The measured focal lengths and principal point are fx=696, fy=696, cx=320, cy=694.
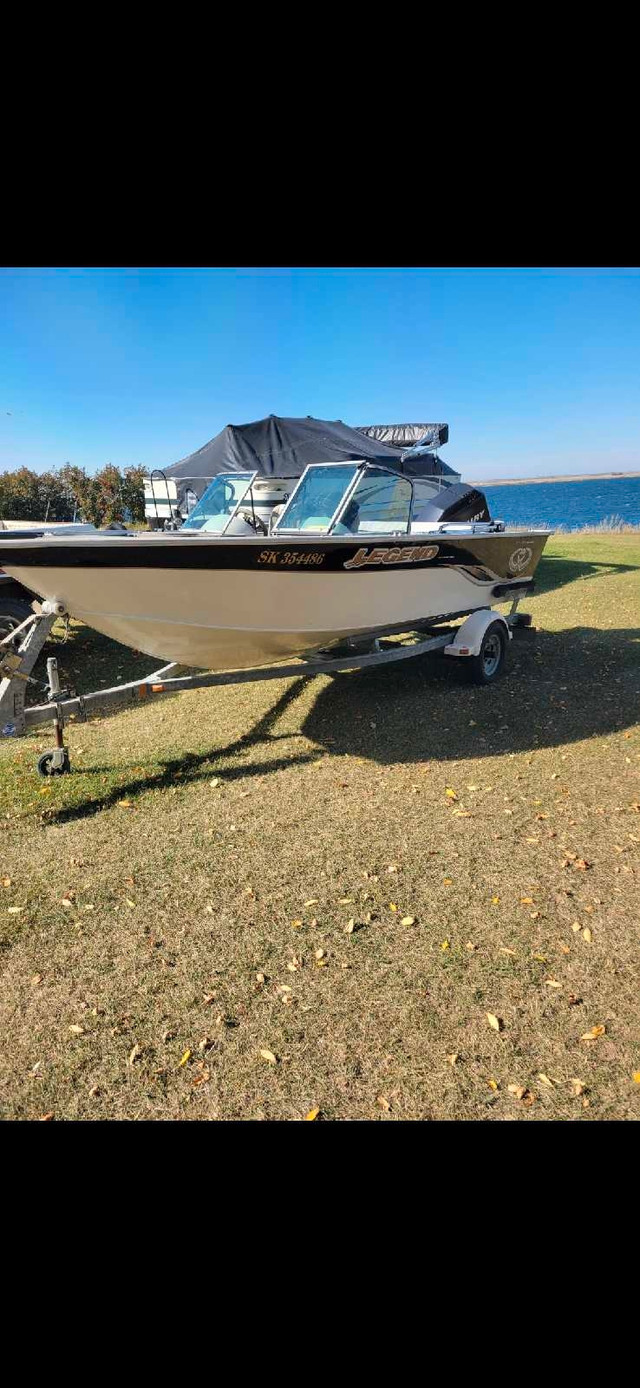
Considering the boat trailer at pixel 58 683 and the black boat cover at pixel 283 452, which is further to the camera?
the black boat cover at pixel 283 452

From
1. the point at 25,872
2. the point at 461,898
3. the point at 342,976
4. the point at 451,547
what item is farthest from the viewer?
the point at 451,547

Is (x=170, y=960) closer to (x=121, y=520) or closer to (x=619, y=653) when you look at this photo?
(x=619, y=653)

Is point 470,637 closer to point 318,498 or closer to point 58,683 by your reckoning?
point 318,498

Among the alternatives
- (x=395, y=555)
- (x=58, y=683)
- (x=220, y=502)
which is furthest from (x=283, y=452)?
(x=58, y=683)

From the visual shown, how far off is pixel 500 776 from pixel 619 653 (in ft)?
13.8

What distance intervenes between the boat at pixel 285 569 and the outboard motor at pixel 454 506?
20 millimetres

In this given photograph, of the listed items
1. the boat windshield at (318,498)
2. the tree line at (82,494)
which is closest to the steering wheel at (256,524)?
the boat windshield at (318,498)

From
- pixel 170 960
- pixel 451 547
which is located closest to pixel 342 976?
pixel 170 960

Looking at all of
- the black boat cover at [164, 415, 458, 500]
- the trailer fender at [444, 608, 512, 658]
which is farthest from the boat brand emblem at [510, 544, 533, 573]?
the black boat cover at [164, 415, 458, 500]

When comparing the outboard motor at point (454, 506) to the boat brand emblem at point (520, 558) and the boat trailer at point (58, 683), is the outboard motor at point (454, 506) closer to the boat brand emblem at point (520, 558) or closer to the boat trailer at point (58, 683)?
the boat brand emblem at point (520, 558)

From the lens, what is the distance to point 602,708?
Result: 664cm

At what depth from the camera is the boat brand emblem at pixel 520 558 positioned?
774cm

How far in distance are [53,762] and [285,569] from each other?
7.18ft

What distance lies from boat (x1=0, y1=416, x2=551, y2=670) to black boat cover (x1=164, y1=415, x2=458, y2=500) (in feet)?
16.4
